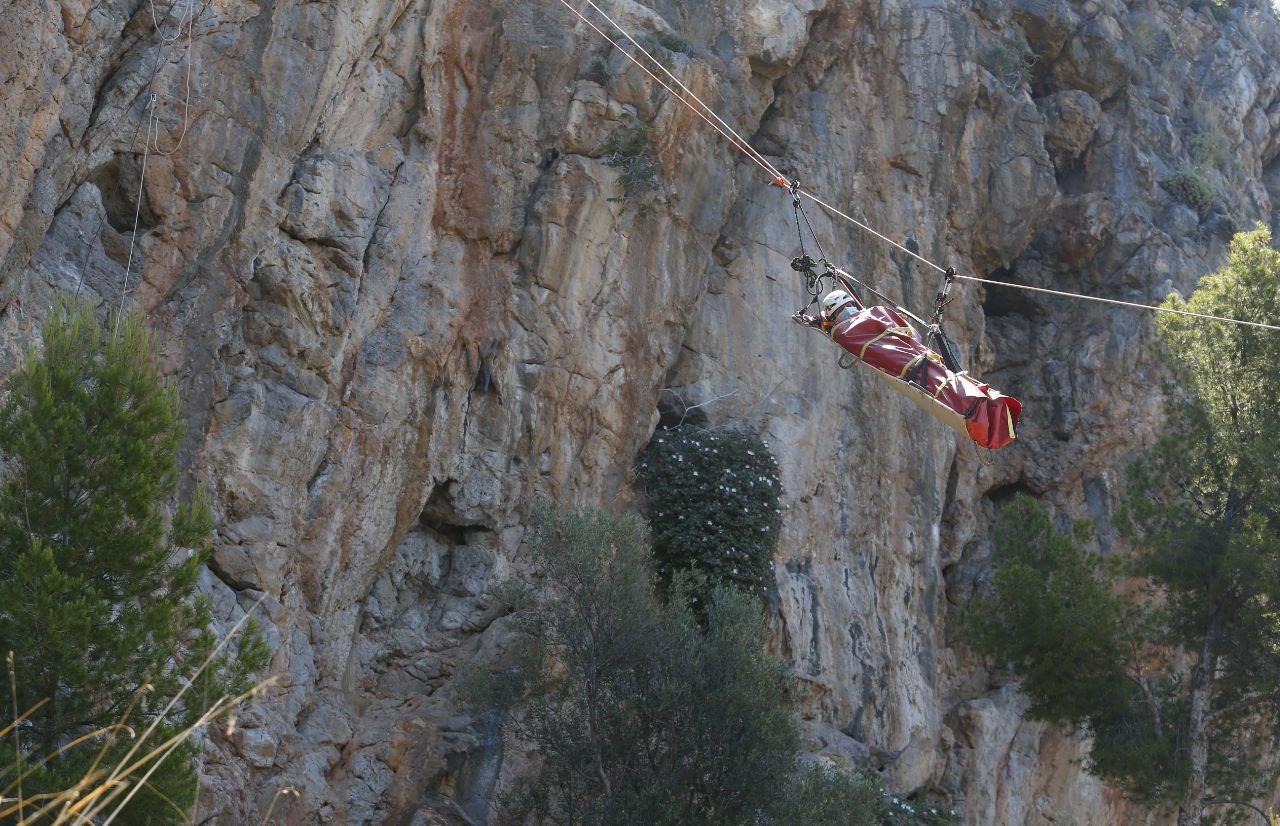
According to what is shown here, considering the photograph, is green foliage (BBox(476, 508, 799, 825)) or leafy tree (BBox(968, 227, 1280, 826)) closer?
green foliage (BBox(476, 508, 799, 825))

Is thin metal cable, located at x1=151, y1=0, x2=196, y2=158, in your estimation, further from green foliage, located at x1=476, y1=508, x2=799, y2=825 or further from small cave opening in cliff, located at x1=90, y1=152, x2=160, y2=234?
green foliage, located at x1=476, y1=508, x2=799, y2=825

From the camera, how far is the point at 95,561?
952 centimetres

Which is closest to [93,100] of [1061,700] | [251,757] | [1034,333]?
[251,757]

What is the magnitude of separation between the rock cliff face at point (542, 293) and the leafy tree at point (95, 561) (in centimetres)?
172

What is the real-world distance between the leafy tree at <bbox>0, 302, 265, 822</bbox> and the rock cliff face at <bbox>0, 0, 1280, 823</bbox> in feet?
5.63

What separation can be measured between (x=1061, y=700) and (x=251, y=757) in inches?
469

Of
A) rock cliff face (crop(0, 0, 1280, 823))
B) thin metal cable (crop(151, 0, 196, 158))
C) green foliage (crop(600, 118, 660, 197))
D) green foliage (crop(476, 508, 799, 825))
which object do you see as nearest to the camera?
rock cliff face (crop(0, 0, 1280, 823))

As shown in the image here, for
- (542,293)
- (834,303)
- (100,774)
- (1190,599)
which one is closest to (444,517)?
(542,293)

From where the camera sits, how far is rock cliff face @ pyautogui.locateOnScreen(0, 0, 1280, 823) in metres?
12.9

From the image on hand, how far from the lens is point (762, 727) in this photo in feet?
44.3

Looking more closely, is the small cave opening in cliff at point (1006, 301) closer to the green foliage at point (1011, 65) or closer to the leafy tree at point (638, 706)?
the green foliage at point (1011, 65)

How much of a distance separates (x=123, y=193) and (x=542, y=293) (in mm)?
5640

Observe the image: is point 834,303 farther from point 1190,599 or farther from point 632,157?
point 1190,599

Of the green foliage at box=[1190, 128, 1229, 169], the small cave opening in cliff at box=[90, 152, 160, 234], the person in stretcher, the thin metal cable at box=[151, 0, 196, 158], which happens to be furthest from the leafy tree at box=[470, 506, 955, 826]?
the green foliage at box=[1190, 128, 1229, 169]
